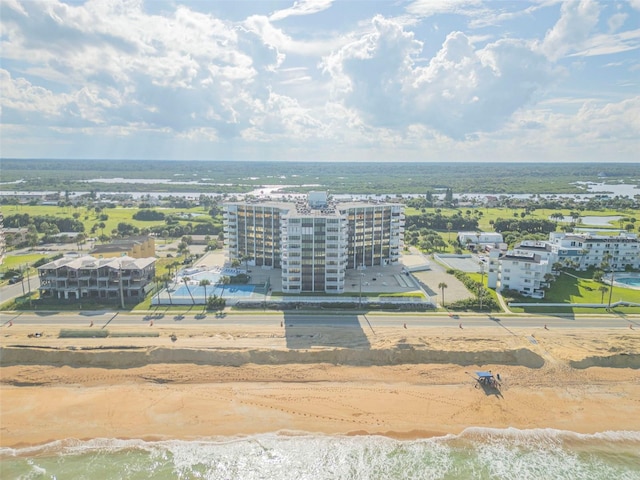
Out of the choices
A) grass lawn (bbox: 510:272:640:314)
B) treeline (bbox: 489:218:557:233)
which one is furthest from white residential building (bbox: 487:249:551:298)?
treeline (bbox: 489:218:557:233)

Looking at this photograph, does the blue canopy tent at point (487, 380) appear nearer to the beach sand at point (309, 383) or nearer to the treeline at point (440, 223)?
the beach sand at point (309, 383)

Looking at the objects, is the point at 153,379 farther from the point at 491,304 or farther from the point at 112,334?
the point at 491,304

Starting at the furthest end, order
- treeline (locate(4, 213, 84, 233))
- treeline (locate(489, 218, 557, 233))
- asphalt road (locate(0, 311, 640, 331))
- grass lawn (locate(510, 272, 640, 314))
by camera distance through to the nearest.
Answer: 1. treeline (locate(489, 218, 557, 233))
2. treeline (locate(4, 213, 84, 233))
3. grass lawn (locate(510, 272, 640, 314))
4. asphalt road (locate(0, 311, 640, 331))

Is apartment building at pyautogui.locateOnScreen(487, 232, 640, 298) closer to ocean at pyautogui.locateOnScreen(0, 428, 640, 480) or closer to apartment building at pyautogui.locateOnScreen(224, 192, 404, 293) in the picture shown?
apartment building at pyautogui.locateOnScreen(224, 192, 404, 293)

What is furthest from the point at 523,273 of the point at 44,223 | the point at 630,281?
the point at 44,223

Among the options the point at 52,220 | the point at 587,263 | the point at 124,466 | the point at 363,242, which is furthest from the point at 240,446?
the point at 52,220

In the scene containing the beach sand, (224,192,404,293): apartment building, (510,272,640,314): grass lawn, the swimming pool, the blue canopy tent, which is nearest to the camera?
the beach sand

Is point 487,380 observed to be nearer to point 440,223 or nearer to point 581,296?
point 581,296
